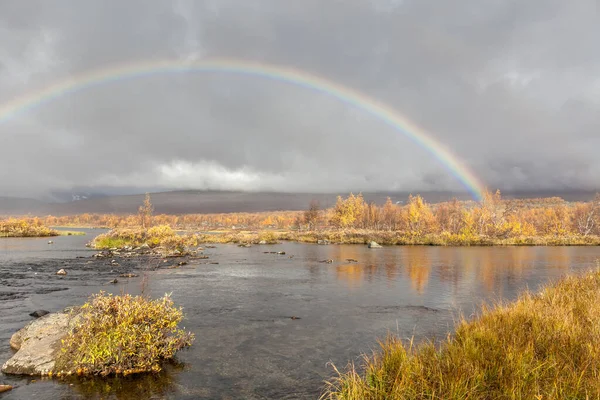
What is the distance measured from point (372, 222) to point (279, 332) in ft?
504

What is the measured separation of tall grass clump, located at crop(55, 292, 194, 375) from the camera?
12016 mm

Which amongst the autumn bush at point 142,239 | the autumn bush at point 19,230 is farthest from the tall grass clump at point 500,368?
the autumn bush at point 19,230

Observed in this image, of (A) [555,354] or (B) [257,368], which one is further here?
(B) [257,368]

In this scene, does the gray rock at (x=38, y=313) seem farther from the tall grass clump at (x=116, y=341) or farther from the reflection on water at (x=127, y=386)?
the reflection on water at (x=127, y=386)

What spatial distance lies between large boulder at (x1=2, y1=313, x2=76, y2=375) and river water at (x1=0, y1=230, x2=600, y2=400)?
0.55 m

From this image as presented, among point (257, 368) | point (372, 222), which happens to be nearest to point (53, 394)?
point (257, 368)

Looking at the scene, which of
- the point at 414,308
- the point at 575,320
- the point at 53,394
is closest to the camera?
the point at 53,394

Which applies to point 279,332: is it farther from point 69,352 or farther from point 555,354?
point 555,354

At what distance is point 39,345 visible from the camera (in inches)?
515

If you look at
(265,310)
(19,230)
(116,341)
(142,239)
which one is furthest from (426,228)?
(116,341)

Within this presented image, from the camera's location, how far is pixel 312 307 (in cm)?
2247

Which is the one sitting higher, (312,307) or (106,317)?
(106,317)

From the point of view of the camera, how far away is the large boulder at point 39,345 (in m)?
12.1

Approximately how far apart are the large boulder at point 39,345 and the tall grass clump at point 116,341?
476 millimetres
